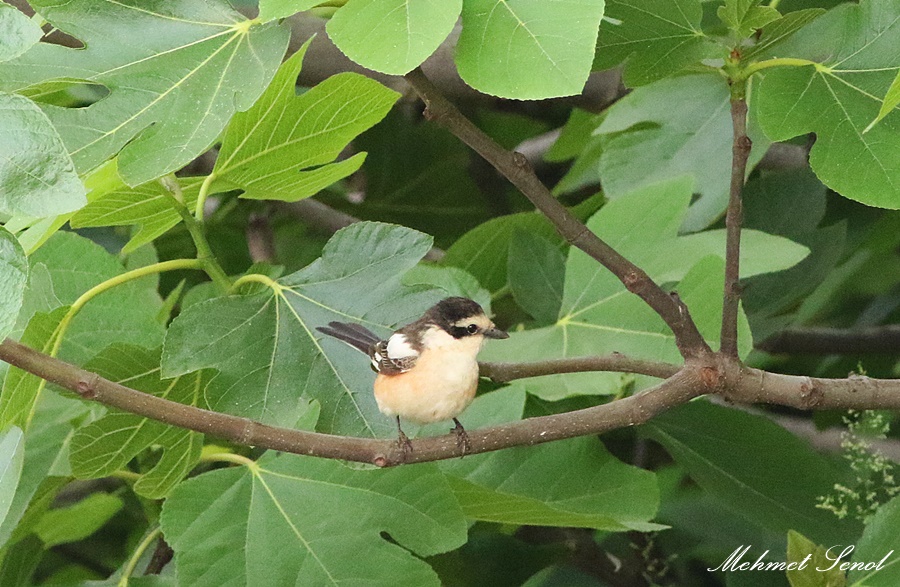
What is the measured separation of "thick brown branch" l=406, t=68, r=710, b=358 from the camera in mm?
1296

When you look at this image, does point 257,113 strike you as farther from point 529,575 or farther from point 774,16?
point 529,575

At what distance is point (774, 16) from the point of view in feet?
4.69

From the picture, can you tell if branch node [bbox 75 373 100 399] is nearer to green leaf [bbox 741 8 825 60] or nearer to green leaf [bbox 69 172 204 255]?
green leaf [bbox 69 172 204 255]

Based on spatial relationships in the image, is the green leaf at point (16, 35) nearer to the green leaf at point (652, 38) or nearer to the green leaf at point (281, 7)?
the green leaf at point (281, 7)

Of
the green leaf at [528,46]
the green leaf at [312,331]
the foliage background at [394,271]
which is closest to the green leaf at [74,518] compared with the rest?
the foliage background at [394,271]

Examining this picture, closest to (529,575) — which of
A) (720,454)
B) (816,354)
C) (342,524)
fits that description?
(720,454)

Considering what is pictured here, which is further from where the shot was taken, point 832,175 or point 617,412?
point 832,175

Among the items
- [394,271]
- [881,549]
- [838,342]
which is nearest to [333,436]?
[394,271]

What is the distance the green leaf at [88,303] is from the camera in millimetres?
1917

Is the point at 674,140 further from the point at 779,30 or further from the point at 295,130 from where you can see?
the point at 295,130

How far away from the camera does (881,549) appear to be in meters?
1.70

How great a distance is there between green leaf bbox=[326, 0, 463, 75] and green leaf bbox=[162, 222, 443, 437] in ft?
1.61

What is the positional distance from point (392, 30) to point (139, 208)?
2.29 feet

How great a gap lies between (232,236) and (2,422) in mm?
1566
